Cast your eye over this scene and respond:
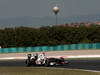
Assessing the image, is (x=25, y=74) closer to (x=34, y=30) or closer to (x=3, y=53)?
(x=3, y=53)

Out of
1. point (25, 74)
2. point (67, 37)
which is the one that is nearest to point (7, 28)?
Result: point (67, 37)

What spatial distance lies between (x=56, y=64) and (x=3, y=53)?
85.3ft

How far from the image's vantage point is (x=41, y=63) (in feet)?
100

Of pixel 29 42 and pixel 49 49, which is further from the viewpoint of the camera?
pixel 29 42

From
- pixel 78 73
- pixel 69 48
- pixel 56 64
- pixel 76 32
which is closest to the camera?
pixel 78 73

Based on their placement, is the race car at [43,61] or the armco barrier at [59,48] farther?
the armco barrier at [59,48]

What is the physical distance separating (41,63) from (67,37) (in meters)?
32.7

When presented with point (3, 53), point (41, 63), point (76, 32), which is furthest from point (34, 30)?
point (41, 63)

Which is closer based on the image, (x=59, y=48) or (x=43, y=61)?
(x=43, y=61)

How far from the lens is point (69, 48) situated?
173ft

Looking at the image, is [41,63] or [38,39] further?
[38,39]

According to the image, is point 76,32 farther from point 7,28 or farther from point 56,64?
point 56,64

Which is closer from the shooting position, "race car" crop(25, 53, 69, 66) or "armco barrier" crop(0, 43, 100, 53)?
"race car" crop(25, 53, 69, 66)

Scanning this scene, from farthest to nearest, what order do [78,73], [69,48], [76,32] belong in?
1. [76,32]
2. [69,48]
3. [78,73]
